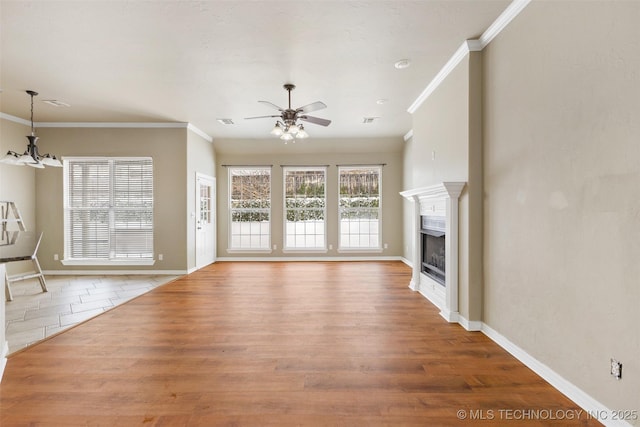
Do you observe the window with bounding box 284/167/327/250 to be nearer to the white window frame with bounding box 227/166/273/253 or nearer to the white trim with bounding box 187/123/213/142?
the white window frame with bounding box 227/166/273/253

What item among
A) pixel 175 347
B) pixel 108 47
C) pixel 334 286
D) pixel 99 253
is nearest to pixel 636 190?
pixel 175 347

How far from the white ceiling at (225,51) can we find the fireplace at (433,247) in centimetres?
191

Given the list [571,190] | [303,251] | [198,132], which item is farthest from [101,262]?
[571,190]

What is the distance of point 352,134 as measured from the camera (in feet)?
22.2

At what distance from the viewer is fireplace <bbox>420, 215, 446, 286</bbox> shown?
147 inches

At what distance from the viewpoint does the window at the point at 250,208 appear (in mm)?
7578

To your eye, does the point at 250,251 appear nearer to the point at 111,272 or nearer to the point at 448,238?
the point at 111,272

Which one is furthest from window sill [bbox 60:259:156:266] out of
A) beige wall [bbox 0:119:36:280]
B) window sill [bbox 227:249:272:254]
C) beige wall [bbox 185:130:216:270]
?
window sill [bbox 227:249:272:254]

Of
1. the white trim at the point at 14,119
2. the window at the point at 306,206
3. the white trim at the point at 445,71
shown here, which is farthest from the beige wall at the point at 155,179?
the white trim at the point at 445,71

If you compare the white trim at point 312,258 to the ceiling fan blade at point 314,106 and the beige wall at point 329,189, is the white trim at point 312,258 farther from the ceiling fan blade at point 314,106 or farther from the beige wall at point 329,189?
the ceiling fan blade at point 314,106

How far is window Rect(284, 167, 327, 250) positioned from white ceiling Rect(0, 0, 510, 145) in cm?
271

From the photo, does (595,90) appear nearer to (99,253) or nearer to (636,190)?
(636,190)

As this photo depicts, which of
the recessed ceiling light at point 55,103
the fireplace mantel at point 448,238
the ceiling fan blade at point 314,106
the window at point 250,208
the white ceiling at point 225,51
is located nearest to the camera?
the white ceiling at point 225,51

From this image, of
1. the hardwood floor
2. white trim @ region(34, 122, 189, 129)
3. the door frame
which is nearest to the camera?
the hardwood floor
